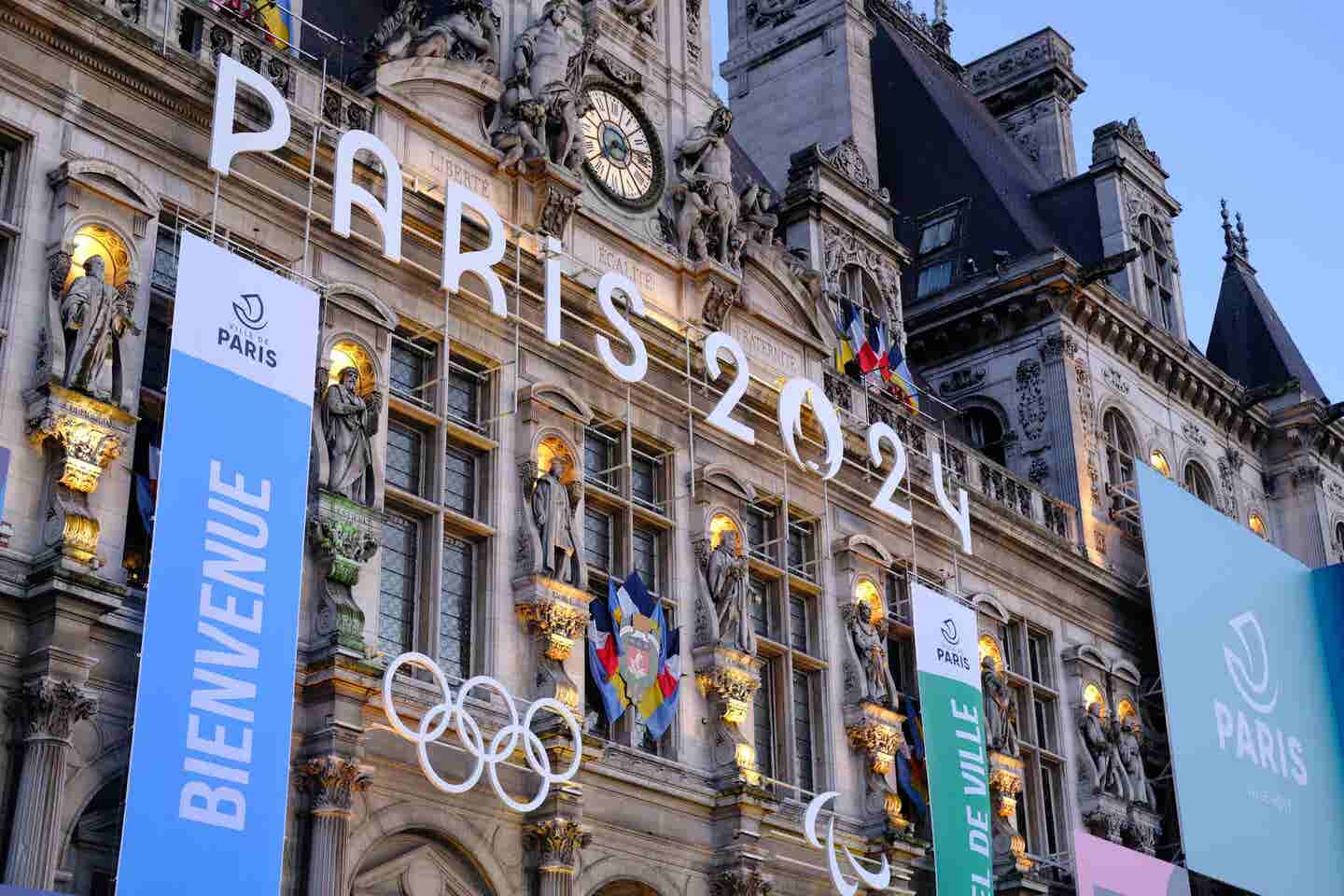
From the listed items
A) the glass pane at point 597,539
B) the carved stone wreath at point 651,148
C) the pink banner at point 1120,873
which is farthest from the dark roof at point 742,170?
the pink banner at point 1120,873

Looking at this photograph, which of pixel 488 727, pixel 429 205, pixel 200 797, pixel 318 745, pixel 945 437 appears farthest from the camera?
pixel 945 437

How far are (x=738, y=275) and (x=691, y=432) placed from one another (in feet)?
9.24

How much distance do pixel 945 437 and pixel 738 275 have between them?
19.3ft

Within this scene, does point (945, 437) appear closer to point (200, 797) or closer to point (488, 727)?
point (488, 727)

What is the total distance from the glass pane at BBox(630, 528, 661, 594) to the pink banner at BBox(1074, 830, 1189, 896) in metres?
7.95

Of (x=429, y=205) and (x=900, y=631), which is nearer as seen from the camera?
(x=429, y=205)

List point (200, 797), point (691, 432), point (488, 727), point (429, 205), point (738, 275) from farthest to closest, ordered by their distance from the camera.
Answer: point (738, 275) < point (691, 432) < point (429, 205) < point (488, 727) < point (200, 797)

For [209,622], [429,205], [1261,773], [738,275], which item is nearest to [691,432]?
[738,275]

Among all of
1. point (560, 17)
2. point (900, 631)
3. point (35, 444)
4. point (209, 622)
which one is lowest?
point (209, 622)

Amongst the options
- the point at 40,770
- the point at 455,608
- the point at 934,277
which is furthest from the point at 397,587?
the point at 934,277

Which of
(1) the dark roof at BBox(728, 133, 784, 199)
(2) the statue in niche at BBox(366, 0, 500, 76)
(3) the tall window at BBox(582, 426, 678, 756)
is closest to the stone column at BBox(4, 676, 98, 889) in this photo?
(3) the tall window at BBox(582, 426, 678, 756)

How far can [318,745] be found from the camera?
18312 mm

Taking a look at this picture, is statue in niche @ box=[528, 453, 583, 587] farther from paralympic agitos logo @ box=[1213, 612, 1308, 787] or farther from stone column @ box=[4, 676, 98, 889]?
paralympic agitos logo @ box=[1213, 612, 1308, 787]

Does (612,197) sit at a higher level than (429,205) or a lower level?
higher
